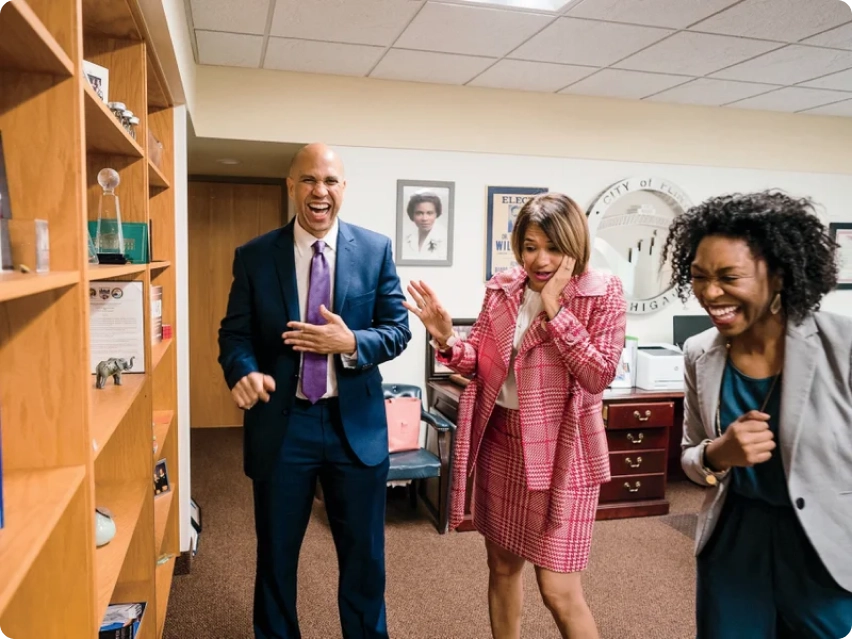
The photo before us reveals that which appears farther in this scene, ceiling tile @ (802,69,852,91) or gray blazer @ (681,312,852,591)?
ceiling tile @ (802,69,852,91)

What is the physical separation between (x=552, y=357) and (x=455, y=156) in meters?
2.39

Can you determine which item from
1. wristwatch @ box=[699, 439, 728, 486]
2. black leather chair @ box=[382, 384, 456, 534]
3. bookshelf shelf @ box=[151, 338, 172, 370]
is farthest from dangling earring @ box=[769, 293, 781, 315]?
black leather chair @ box=[382, 384, 456, 534]

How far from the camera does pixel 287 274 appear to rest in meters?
1.93

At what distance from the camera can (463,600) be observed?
262 cm

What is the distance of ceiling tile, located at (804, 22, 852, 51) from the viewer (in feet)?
9.46

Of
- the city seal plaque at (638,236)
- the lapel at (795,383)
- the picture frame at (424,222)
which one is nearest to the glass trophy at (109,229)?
the lapel at (795,383)

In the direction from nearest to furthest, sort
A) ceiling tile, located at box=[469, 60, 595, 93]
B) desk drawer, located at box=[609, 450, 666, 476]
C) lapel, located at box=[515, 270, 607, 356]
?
lapel, located at box=[515, 270, 607, 356] < ceiling tile, located at box=[469, 60, 595, 93] < desk drawer, located at box=[609, 450, 666, 476]

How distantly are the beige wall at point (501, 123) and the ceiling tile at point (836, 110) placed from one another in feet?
0.23

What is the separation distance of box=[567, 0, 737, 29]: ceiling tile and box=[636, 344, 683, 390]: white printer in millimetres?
1778

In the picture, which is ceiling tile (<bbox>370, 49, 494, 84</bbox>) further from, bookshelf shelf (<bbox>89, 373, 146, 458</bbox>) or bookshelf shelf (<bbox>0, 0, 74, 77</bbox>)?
bookshelf shelf (<bbox>0, 0, 74, 77</bbox>)

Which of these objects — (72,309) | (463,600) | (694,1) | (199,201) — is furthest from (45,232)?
(199,201)

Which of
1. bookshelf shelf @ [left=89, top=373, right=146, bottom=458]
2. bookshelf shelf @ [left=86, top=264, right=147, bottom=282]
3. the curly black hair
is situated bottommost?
bookshelf shelf @ [left=89, top=373, right=146, bottom=458]

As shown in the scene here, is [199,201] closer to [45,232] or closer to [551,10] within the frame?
[551,10]

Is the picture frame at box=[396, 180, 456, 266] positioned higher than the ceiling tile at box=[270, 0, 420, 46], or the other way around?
the ceiling tile at box=[270, 0, 420, 46]
